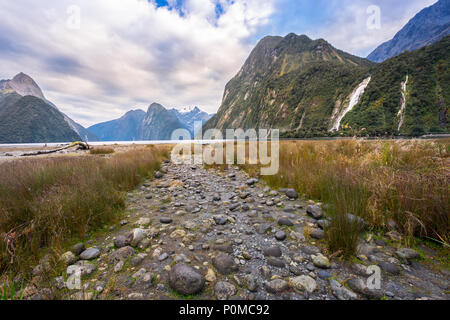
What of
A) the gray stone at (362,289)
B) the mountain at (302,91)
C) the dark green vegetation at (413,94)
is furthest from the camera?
the mountain at (302,91)

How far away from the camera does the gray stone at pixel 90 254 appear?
1990 mm

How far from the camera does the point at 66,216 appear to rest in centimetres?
249

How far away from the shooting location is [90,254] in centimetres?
202

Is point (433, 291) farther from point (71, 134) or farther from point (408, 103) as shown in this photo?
point (71, 134)

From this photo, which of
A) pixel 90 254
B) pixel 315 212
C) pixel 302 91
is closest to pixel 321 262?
pixel 315 212

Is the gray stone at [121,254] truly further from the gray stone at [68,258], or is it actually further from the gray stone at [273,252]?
the gray stone at [273,252]

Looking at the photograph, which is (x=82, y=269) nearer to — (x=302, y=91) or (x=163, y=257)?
(x=163, y=257)

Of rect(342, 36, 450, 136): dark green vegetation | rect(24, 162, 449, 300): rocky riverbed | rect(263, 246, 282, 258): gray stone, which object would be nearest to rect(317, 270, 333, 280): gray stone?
rect(24, 162, 449, 300): rocky riverbed

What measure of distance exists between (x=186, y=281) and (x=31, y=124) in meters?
167

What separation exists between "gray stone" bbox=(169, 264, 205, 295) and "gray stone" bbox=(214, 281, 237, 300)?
0.15 metres

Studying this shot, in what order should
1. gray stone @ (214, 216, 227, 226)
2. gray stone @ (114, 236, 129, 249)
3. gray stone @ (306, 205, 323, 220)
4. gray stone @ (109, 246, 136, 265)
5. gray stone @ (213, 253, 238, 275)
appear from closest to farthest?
gray stone @ (213, 253, 238, 275) → gray stone @ (109, 246, 136, 265) → gray stone @ (114, 236, 129, 249) → gray stone @ (306, 205, 323, 220) → gray stone @ (214, 216, 227, 226)

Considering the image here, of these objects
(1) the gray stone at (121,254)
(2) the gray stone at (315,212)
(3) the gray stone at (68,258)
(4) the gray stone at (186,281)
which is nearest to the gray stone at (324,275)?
(4) the gray stone at (186,281)

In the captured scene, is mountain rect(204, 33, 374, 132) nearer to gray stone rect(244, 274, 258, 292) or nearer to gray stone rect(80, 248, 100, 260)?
gray stone rect(244, 274, 258, 292)

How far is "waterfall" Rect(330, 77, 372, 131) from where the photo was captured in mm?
60531
